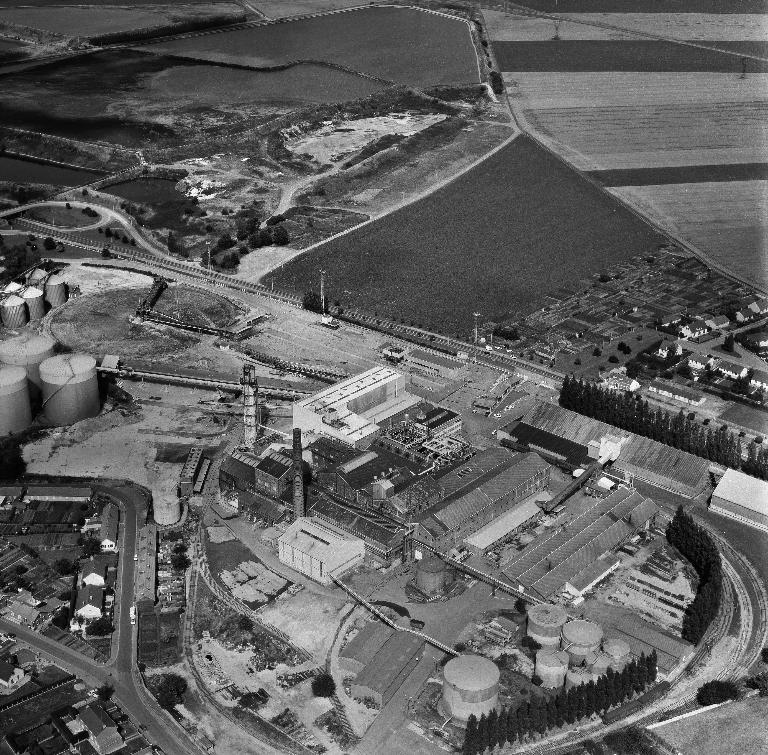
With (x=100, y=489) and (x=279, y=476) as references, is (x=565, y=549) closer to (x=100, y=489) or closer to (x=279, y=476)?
(x=279, y=476)

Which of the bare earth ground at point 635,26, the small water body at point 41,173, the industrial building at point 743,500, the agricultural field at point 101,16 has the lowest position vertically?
the industrial building at point 743,500

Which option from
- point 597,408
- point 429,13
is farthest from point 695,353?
point 429,13

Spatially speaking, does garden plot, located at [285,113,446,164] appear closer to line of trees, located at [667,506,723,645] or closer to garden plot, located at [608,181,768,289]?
garden plot, located at [608,181,768,289]

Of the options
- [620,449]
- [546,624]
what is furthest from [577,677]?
[620,449]

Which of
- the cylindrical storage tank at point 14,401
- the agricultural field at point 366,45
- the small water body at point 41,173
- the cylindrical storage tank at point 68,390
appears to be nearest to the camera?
the cylindrical storage tank at point 14,401

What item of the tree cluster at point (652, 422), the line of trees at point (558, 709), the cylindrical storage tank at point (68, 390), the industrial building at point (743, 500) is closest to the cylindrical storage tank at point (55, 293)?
the cylindrical storage tank at point (68, 390)

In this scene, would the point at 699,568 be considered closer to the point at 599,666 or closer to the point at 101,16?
the point at 599,666

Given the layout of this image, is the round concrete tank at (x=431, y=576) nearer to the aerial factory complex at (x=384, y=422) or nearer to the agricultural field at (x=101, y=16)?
the aerial factory complex at (x=384, y=422)

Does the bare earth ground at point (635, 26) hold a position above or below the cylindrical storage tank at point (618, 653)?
above
